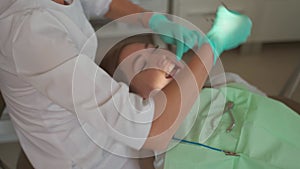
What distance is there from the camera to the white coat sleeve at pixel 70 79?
2.40 ft

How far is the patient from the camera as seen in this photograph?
1028mm

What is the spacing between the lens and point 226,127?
3.61 feet

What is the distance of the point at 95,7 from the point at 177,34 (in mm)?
283

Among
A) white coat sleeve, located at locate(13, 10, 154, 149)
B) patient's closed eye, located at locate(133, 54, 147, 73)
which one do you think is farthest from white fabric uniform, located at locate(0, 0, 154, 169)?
patient's closed eye, located at locate(133, 54, 147, 73)

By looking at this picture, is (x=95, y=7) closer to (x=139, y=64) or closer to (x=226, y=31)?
(x=139, y=64)

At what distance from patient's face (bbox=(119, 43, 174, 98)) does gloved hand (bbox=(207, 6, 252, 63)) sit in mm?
172

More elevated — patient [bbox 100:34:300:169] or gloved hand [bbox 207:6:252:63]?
gloved hand [bbox 207:6:252:63]

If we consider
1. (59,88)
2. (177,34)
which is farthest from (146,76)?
(59,88)

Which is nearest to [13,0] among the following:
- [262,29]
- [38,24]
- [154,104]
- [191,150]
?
[38,24]

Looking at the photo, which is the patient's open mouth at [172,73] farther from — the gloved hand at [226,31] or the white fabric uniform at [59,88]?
the white fabric uniform at [59,88]

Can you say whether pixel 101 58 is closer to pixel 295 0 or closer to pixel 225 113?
pixel 225 113

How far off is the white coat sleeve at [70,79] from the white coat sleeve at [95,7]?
1.21 ft

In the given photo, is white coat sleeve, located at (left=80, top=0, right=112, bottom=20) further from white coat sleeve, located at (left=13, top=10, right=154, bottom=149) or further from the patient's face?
white coat sleeve, located at (left=13, top=10, right=154, bottom=149)

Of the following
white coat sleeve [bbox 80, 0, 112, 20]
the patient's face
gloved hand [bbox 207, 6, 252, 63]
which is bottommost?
the patient's face
